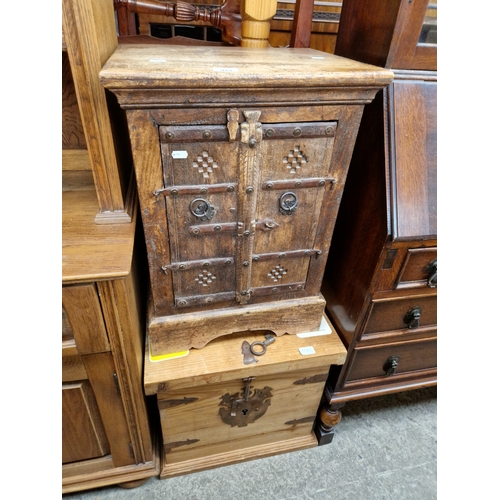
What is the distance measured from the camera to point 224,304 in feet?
3.25

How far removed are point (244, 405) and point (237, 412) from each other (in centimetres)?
4

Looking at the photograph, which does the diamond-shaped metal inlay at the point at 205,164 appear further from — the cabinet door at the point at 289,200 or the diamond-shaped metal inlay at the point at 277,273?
the diamond-shaped metal inlay at the point at 277,273

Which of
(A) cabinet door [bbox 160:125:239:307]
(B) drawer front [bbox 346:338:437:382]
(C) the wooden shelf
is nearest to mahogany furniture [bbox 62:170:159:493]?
(C) the wooden shelf

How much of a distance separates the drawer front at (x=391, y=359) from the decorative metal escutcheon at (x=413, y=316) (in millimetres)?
99

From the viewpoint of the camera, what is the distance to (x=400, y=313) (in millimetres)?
1066

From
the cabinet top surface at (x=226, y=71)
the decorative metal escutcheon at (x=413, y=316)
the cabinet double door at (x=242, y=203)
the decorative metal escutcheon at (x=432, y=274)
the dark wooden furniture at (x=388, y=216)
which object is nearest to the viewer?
the cabinet top surface at (x=226, y=71)

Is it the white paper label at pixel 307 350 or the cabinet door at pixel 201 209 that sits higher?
the cabinet door at pixel 201 209

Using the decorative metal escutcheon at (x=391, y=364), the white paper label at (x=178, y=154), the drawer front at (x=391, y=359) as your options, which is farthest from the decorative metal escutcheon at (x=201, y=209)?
the decorative metal escutcheon at (x=391, y=364)

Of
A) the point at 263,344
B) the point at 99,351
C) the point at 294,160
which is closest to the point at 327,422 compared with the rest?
the point at 263,344

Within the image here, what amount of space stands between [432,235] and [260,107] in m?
0.51

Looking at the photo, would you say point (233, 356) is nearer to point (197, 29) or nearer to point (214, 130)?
point (214, 130)

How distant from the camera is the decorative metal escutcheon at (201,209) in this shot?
79cm

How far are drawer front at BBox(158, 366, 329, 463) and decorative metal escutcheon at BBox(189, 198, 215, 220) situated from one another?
20.3 inches

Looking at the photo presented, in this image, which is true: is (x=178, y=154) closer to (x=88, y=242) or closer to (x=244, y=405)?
(x=88, y=242)
